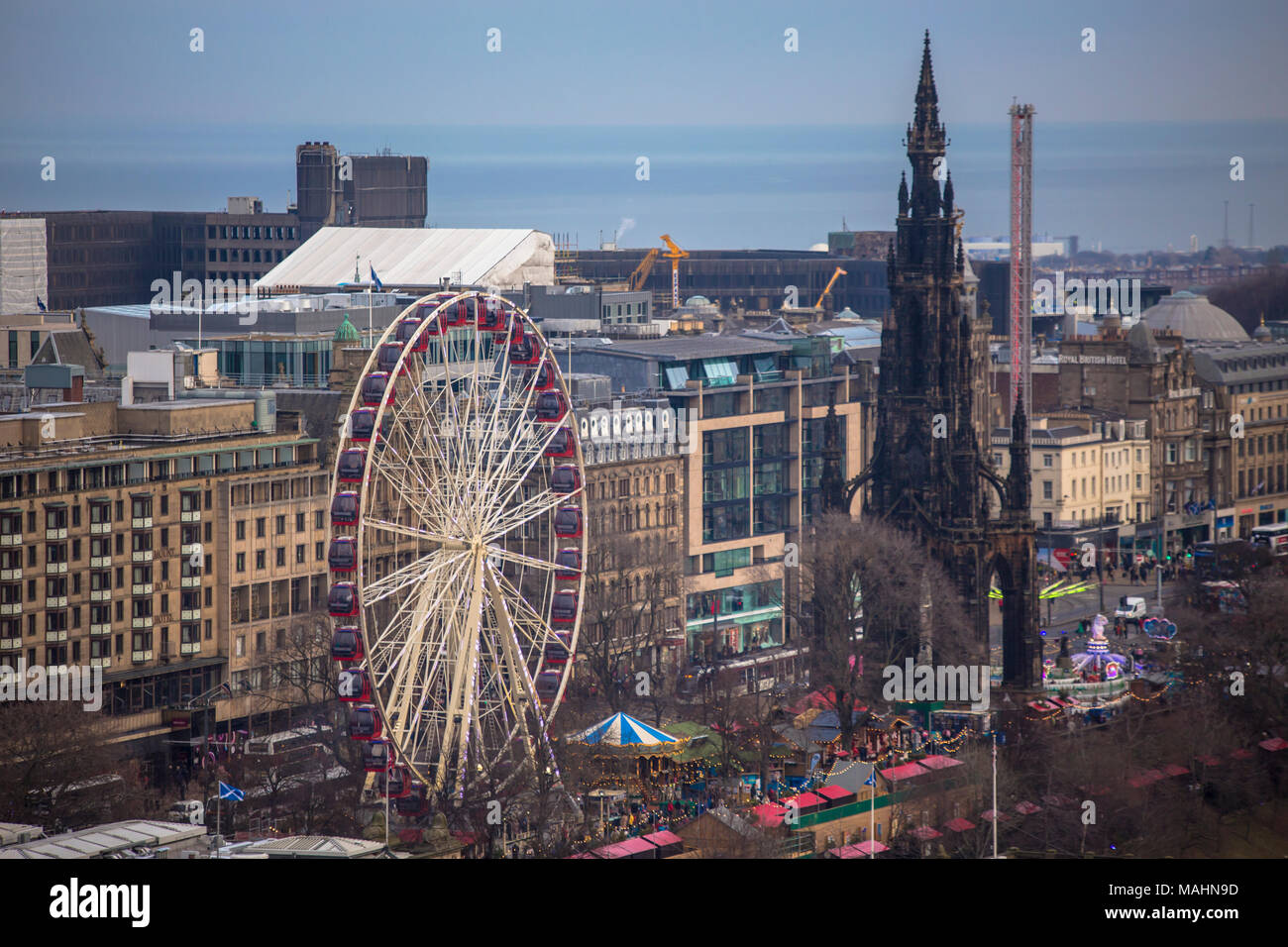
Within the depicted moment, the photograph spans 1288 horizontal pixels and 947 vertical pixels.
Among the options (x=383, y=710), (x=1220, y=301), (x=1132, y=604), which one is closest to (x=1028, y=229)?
(x=1220, y=301)

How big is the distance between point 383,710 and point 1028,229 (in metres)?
102

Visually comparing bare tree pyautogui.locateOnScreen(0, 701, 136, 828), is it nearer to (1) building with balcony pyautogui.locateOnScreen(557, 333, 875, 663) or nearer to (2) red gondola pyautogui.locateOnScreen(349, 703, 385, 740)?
(2) red gondola pyautogui.locateOnScreen(349, 703, 385, 740)

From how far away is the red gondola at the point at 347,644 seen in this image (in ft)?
196

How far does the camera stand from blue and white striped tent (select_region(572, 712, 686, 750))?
73812 mm

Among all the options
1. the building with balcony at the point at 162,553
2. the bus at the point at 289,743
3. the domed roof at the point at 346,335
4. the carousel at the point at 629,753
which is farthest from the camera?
the domed roof at the point at 346,335

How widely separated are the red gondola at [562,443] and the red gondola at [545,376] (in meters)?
1.36

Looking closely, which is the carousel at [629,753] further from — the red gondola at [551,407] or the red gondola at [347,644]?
the red gondola at [347,644]

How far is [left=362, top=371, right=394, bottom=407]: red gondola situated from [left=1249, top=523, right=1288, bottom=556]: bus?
72.4m

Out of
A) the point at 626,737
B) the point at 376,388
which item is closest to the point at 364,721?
the point at 376,388

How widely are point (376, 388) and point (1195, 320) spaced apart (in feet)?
406

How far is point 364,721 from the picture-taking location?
61.1 meters

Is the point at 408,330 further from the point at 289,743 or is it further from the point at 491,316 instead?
the point at 289,743

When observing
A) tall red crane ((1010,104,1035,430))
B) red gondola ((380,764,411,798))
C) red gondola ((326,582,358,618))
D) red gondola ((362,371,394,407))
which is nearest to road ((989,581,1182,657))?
tall red crane ((1010,104,1035,430))

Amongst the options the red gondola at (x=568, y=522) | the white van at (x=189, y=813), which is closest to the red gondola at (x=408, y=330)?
the red gondola at (x=568, y=522)
